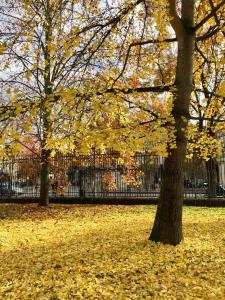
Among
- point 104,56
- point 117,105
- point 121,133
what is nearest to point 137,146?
point 121,133

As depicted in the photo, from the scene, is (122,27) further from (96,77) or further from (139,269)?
(139,269)

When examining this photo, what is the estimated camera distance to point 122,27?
8.66m

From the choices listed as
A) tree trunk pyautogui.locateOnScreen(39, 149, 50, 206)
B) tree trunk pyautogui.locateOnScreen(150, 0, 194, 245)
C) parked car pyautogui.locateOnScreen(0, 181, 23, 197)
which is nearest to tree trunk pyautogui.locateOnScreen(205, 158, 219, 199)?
tree trunk pyautogui.locateOnScreen(39, 149, 50, 206)

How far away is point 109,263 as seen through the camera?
609 centimetres

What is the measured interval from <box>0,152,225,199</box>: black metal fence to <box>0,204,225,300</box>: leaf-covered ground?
489cm

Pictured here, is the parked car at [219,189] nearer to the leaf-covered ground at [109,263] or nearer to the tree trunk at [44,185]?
the leaf-covered ground at [109,263]

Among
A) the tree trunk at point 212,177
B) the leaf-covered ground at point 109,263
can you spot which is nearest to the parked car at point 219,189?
the tree trunk at point 212,177

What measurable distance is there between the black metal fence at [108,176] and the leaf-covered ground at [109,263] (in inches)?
192

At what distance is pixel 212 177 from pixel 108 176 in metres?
4.44

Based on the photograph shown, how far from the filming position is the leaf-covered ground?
→ 16.6 ft

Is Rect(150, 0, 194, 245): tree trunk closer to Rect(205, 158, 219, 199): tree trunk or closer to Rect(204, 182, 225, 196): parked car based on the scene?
Rect(205, 158, 219, 199): tree trunk

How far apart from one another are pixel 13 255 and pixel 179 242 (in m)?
3.21

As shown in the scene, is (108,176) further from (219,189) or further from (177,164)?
(177,164)

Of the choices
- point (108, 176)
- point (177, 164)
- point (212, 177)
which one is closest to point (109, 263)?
point (177, 164)
